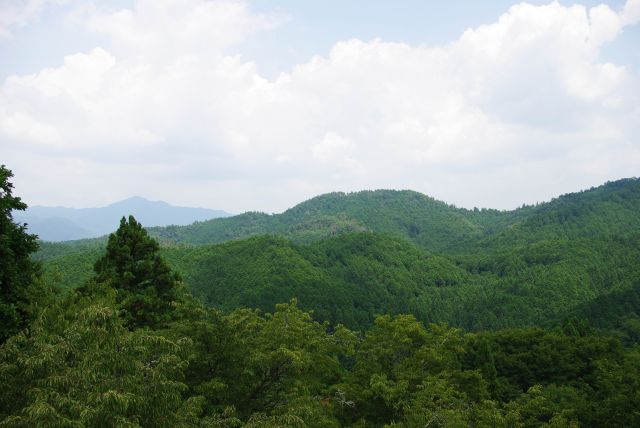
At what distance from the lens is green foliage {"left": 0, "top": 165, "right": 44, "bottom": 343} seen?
1525 centimetres

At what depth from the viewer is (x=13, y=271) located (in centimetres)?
1658

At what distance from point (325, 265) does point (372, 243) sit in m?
25.4

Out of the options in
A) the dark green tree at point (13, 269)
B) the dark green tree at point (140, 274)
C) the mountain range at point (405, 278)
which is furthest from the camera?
the mountain range at point (405, 278)

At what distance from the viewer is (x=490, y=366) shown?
33844 mm

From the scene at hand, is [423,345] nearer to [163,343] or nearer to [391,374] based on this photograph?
[391,374]

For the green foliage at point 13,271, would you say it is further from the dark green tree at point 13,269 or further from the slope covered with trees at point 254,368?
the slope covered with trees at point 254,368

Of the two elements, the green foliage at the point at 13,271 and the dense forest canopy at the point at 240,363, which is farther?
the green foliage at the point at 13,271

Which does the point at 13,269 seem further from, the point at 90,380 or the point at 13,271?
the point at 90,380

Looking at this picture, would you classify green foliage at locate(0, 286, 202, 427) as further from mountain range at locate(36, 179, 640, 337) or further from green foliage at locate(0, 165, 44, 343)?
mountain range at locate(36, 179, 640, 337)

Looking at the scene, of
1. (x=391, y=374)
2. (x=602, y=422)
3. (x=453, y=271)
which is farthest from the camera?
(x=453, y=271)

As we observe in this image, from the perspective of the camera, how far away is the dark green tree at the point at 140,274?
24.1m

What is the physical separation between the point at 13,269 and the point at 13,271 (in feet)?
0.25

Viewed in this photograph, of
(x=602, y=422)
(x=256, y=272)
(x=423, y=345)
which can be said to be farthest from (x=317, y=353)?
(x=256, y=272)

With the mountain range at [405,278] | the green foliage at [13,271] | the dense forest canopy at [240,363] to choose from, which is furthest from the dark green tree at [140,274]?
Result: the mountain range at [405,278]
